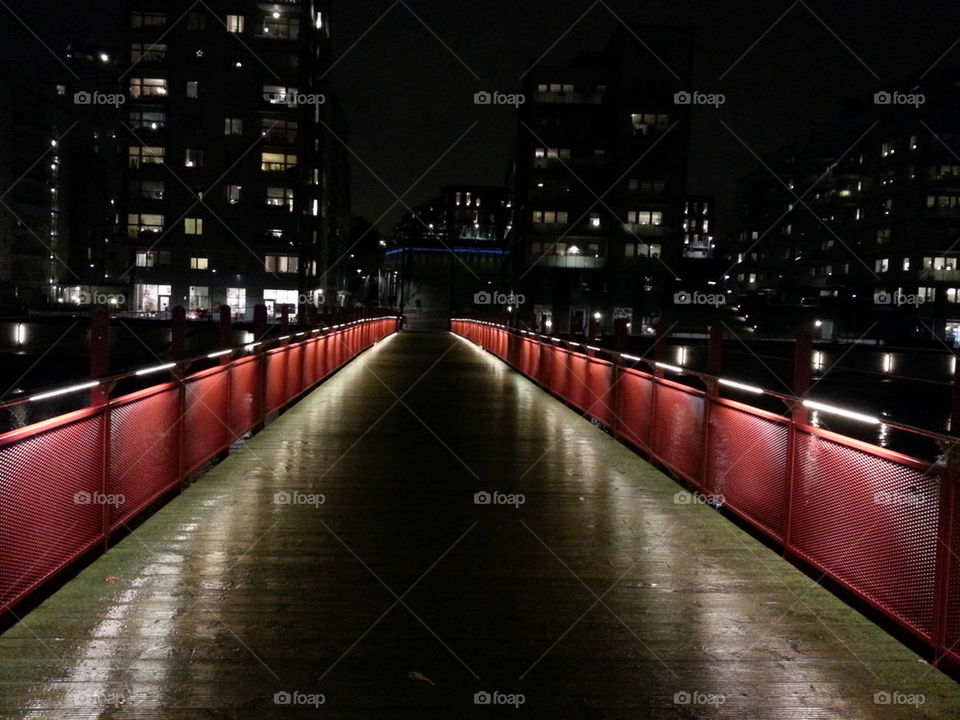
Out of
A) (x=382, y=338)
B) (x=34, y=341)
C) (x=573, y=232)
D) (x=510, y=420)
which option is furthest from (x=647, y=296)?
(x=510, y=420)

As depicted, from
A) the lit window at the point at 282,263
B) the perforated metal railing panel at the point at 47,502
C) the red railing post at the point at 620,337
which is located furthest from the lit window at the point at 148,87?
the perforated metal railing panel at the point at 47,502

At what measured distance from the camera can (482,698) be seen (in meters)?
4.08

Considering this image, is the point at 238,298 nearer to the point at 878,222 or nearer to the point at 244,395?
the point at 878,222

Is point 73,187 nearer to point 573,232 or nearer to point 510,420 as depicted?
point 573,232

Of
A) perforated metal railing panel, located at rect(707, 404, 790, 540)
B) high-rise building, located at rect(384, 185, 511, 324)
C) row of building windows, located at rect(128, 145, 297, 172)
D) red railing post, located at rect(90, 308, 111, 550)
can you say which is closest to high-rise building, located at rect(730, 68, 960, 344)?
high-rise building, located at rect(384, 185, 511, 324)

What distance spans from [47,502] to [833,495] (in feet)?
15.2

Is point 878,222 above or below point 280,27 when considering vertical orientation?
below

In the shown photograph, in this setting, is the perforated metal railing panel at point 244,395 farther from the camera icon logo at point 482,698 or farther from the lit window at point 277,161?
the lit window at point 277,161

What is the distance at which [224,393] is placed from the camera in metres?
9.73

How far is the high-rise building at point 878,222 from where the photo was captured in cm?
7038

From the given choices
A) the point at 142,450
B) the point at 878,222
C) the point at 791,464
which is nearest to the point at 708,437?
the point at 791,464

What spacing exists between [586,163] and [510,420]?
6554cm

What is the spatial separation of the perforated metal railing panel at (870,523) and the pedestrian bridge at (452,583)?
2 cm

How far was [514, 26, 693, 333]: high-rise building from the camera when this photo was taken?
7375cm
